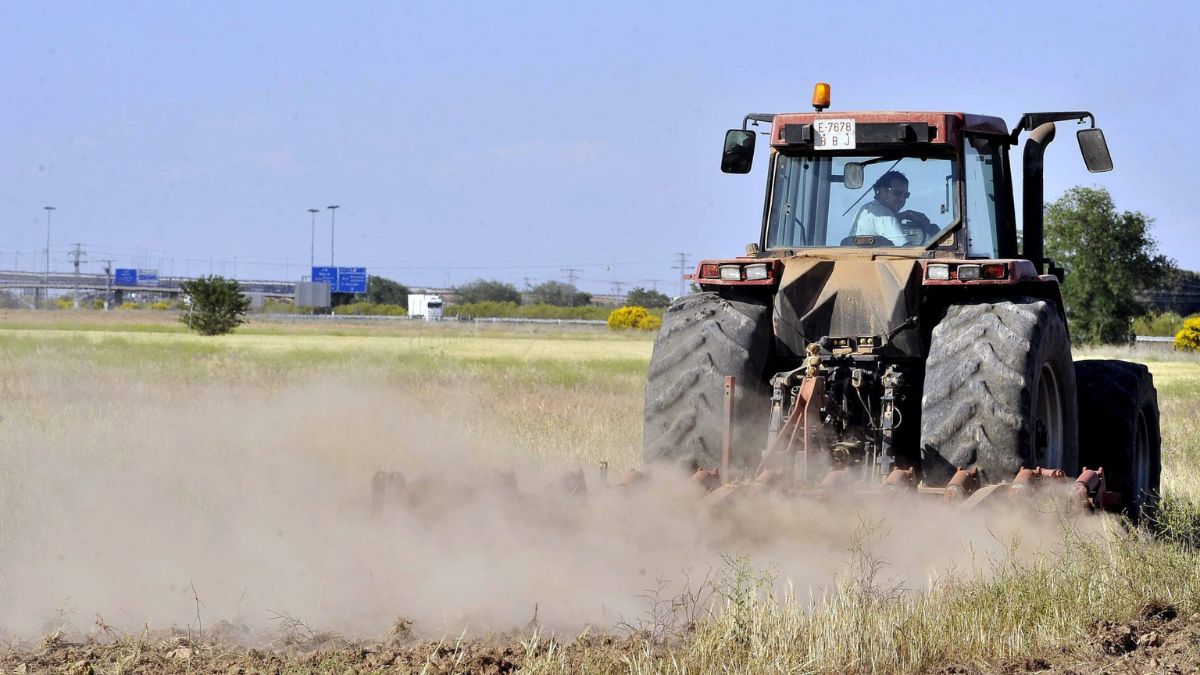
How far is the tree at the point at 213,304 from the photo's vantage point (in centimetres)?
5066

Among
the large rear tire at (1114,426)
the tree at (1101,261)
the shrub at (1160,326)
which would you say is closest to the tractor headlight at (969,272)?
the large rear tire at (1114,426)

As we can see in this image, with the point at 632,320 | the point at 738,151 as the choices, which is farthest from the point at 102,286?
the point at 738,151

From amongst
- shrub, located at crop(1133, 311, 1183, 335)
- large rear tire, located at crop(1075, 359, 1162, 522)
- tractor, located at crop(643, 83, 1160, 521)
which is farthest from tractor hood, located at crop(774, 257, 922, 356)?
shrub, located at crop(1133, 311, 1183, 335)

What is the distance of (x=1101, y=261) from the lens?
203 feet

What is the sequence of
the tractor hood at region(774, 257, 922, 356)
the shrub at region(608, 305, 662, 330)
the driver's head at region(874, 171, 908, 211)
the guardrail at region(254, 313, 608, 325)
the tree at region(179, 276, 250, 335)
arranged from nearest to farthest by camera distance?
the tractor hood at region(774, 257, 922, 356)
the driver's head at region(874, 171, 908, 211)
the tree at region(179, 276, 250, 335)
the guardrail at region(254, 313, 608, 325)
the shrub at region(608, 305, 662, 330)

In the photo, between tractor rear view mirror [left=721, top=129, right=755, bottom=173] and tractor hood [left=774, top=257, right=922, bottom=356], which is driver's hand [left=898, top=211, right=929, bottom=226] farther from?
tractor rear view mirror [left=721, top=129, right=755, bottom=173]

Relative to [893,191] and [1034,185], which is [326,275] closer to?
[1034,185]

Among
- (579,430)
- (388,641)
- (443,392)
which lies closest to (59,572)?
(388,641)

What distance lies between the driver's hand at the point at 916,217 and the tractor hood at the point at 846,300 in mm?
574

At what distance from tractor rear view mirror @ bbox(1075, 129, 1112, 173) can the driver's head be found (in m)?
1.17

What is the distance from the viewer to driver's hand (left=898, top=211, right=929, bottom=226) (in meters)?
7.27

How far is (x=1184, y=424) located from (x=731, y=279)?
35.5ft

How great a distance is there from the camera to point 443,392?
19.1m

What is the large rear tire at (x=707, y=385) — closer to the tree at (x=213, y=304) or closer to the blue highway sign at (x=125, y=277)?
the tree at (x=213, y=304)
